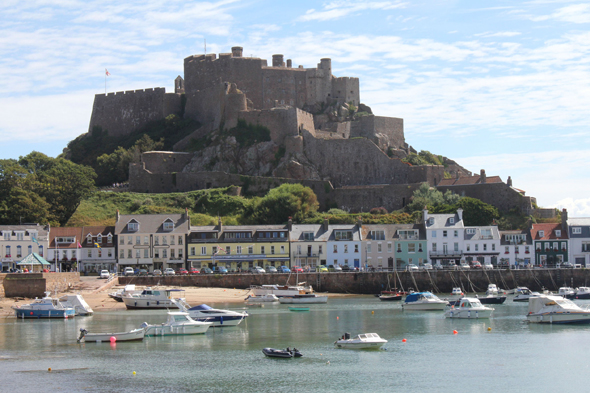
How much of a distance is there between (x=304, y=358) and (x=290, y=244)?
107ft

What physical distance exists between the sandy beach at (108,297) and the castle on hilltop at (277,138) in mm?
26102

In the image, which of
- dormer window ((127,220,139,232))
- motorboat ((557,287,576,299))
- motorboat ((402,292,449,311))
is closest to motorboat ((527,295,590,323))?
motorboat ((402,292,449,311))

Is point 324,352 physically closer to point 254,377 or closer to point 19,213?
point 254,377

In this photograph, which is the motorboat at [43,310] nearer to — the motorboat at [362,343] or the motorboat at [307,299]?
the motorboat at [307,299]

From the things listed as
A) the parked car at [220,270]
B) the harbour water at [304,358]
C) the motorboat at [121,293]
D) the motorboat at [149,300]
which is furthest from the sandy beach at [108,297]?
the harbour water at [304,358]

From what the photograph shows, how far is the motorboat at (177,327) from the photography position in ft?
125

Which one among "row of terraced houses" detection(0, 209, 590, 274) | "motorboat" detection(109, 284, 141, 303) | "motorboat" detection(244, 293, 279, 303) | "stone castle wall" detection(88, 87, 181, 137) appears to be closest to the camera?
"motorboat" detection(109, 284, 141, 303)

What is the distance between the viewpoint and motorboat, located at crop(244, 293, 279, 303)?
53463 millimetres

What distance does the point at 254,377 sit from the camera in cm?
2880

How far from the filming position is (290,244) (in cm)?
6462

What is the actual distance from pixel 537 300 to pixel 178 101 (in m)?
63.4

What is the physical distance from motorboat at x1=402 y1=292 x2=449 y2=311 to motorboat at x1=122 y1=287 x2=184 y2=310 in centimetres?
1485

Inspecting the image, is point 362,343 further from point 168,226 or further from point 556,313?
point 168,226

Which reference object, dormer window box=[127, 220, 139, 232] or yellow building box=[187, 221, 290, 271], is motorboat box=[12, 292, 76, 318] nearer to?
dormer window box=[127, 220, 139, 232]
